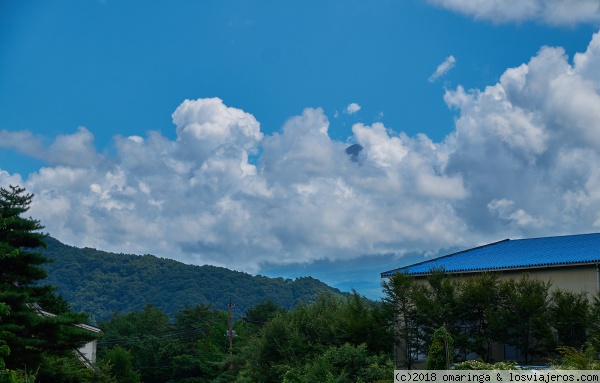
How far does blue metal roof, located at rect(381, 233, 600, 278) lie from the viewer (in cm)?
2731

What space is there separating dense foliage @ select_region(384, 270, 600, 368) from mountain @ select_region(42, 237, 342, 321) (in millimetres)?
82352

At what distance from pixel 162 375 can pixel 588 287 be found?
149ft

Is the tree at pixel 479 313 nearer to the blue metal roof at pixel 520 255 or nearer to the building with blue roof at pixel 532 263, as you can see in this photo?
the building with blue roof at pixel 532 263

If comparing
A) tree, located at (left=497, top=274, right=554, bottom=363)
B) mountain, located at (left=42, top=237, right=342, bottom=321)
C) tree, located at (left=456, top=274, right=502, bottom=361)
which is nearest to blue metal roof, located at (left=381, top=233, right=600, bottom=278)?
tree, located at (left=497, top=274, right=554, bottom=363)

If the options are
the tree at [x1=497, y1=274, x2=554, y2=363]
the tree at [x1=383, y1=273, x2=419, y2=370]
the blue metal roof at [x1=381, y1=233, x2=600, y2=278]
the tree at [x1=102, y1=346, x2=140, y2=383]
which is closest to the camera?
the tree at [x1=497, y1=274, x2=554, y2=363]

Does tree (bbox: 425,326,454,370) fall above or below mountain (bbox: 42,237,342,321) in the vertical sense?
below

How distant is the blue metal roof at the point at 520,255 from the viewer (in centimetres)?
2731

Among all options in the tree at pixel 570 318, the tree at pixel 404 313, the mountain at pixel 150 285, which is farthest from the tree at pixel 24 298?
the mountain at pixel 150 285

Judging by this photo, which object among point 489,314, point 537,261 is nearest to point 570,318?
point 489,314

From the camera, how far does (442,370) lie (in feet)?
58.2

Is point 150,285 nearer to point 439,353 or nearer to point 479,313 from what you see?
point 479,313

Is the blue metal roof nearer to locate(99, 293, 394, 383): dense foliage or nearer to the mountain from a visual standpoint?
locate(99, 293, 394, 383): dense foliage

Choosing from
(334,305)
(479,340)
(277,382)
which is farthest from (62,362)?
(479,340)

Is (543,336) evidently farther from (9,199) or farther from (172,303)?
(172,303)
